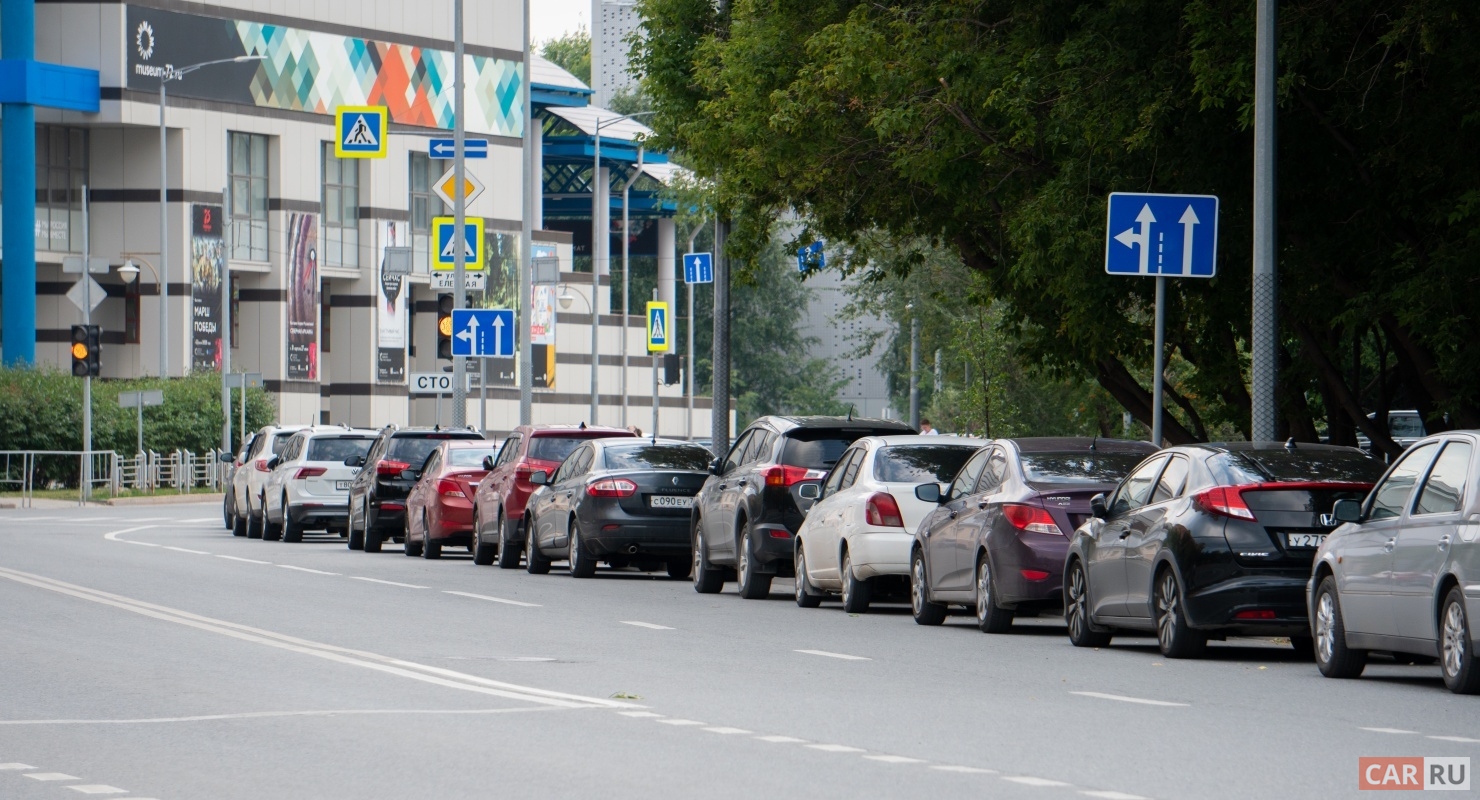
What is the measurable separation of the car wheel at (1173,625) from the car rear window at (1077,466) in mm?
2308

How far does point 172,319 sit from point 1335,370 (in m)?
51.4

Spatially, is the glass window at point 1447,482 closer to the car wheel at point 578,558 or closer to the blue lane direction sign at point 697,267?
the car wheel at point 578,558

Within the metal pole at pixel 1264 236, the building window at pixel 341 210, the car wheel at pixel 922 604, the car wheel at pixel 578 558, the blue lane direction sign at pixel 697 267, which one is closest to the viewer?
the metal pole at pixel 1264 236

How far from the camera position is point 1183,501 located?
15.6 meters

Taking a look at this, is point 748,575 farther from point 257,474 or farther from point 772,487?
point 257,474

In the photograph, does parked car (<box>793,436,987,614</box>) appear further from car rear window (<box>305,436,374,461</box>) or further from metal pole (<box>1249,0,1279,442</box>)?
car rear window (<box>305,436,374,461</box>)

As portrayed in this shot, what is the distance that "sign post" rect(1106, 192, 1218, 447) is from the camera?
19.8 m

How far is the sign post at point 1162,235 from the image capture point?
65.1ft

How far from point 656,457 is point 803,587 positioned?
5138mm

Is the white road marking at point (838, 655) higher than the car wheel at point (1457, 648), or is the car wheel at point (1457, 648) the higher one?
the car wheel at point (1457, 648)

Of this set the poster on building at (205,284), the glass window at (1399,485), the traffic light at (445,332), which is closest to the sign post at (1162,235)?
the glass window at (1399,485)

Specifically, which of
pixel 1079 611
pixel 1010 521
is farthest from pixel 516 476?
pixel 1079 611

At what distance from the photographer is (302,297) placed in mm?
75750

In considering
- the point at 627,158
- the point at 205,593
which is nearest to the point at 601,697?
the point at 205,593
